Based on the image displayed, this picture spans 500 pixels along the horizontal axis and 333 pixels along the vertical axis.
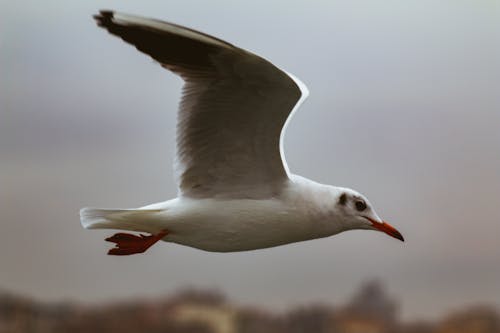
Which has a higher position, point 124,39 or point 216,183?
point 124,39

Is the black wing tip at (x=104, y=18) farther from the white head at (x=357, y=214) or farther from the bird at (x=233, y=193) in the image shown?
the white head at (x=357, y=214)

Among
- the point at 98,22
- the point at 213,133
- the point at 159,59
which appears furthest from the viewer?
the point at 213,133

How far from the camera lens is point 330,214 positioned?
3.55 metres

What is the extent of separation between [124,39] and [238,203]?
798 millimetres

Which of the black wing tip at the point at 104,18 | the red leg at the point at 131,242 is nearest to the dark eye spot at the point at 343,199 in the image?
the red leg at the point at 131,242

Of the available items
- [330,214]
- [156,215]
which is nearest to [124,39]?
[156,215]

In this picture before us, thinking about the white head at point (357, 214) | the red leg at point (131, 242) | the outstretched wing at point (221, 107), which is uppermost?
the outstretched wing at point (221, 107)

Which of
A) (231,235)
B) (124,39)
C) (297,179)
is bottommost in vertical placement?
(231,235)

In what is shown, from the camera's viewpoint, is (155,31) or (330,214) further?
(330,214)

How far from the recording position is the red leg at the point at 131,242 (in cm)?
356

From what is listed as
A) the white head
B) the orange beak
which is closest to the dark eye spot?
the white head

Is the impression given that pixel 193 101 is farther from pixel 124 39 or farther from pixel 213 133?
pixel 124 39

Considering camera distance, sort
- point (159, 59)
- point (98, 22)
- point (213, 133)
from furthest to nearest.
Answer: point (213, 133)
point (159, 59)
point (98, 22)

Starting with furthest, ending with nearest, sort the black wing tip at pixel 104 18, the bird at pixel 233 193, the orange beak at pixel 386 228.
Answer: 1. the orange beak at pixel 386 228
2. the bird at pixel 233 193
3. the black wing tip at pixel 104 18
